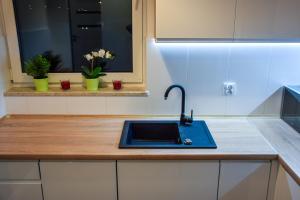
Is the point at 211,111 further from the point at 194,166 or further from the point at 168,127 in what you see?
the point at 194,166

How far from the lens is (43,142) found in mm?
1784

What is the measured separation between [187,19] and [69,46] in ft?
3.22

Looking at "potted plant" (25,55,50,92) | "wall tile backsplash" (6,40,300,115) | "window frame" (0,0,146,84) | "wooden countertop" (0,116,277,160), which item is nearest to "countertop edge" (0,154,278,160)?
"wooden countertop" (0,116,277,160)

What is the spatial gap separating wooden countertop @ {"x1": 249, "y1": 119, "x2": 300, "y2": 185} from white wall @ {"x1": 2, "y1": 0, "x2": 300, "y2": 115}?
131 millimetres

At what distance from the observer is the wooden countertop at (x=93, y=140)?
1.65 metres

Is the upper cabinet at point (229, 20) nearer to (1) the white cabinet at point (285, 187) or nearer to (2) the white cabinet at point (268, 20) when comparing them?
(2) the white cabinet at point (268, 20)

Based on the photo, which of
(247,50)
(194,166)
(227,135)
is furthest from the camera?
(247,50)

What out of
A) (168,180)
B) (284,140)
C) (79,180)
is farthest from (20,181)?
(284,140)

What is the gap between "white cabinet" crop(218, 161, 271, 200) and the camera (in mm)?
1692

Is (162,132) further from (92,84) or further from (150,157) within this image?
(92,84)

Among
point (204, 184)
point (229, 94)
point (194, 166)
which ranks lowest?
point (204, 184)

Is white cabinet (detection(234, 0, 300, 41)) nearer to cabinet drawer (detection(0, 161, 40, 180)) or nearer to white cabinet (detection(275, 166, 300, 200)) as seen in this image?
white cabinet (detection(275, 166, 300, 200))

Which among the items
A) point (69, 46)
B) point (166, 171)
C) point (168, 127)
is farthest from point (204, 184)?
point (69, 46)

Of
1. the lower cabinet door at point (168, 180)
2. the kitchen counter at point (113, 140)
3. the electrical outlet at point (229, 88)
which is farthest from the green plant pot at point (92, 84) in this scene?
the electrical outlet at point (229, 88)
